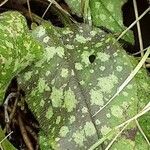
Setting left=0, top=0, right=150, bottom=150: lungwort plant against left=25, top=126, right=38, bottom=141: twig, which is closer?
left=0, top=0, right=150, bottom=150: lungwort plant

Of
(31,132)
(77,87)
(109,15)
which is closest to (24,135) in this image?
(31,132)

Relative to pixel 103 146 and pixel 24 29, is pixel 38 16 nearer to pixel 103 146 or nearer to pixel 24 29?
pixel 24 29

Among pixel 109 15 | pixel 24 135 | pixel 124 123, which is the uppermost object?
pixel 109 15

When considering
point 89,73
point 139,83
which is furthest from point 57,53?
point 139,83

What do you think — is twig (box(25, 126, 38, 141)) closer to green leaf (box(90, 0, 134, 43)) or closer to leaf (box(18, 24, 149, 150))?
leaf (box(18, 24, 149, 150))

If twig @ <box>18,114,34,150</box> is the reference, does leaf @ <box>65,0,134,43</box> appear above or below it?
above

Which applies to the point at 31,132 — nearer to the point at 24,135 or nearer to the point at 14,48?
the point at 24,135

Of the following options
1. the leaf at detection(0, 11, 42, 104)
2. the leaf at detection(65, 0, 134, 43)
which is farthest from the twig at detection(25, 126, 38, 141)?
the leaf at detection(65, 0, 134, 43)
